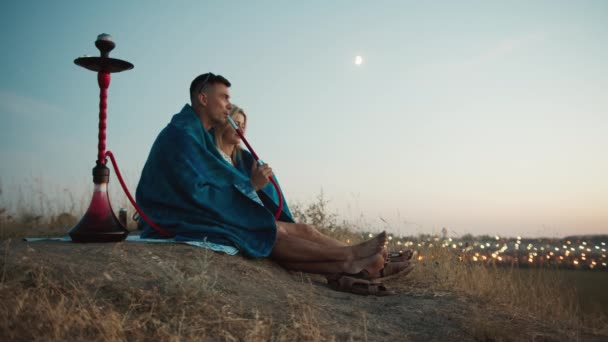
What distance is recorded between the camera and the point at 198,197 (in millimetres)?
3609

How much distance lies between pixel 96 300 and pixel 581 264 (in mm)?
7227

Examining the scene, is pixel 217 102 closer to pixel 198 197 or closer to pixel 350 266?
pixel 198 197

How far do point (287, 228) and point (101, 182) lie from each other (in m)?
1.49

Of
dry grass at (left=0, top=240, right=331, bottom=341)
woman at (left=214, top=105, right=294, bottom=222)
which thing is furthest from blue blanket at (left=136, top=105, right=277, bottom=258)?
dry grass at (left=0, top=240, right=331, bottom=341)

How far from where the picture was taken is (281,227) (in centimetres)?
403

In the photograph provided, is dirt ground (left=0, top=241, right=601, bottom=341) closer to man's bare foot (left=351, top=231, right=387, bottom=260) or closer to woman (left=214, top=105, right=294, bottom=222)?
man's bare foot (left=351, top=231, right=387, bottom=260)

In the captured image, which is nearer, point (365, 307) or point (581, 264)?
point (365, 307)

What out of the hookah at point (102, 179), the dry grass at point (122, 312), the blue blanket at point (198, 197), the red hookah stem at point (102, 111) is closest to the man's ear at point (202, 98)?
the blue blanket at point (198, 197)

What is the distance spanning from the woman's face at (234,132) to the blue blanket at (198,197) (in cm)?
33

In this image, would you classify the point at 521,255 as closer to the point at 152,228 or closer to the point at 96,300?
the point at 152,228

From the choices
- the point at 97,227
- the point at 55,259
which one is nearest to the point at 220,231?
the point at 97,227

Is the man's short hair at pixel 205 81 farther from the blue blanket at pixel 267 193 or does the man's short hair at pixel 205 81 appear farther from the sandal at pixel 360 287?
the sandal at pixel 360 287

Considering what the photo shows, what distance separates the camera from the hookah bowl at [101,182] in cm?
345

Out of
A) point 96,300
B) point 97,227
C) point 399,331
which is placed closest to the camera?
point 96,300
